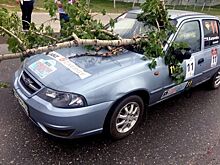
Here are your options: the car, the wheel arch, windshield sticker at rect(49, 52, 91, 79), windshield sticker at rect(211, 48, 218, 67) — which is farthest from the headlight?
windshield sticker at rect(211, 48, 218, 67)

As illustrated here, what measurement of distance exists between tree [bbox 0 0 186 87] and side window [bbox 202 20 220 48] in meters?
0.80

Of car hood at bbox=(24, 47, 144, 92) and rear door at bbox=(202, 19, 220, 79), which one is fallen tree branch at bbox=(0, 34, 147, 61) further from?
rear door at bbox=(202, 19, 220, 79)

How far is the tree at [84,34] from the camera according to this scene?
11.8 ft

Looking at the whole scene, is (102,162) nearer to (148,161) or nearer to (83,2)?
(148,161)

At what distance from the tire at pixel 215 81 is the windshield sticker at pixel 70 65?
268cm

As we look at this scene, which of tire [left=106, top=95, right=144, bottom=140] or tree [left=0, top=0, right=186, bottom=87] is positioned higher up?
tree [left=0, top=0, right=186, bottom=87]

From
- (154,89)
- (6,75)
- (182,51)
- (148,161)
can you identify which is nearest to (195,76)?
(182,51)

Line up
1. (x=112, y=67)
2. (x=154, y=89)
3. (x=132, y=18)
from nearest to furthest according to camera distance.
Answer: (x=112, y=67)
(x=154, y=89)
(x=132, y=18)

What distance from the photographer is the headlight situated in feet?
10.00

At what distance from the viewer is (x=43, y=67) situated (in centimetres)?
353

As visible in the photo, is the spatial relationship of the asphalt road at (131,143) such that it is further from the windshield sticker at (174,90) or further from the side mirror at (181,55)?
the side mirror at (181,55)

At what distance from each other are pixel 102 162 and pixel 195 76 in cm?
204

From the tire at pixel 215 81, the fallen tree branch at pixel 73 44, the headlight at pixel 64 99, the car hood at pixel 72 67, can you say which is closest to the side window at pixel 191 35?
the fallen tree branch at pixel 73 44

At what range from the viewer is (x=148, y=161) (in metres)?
3.22
